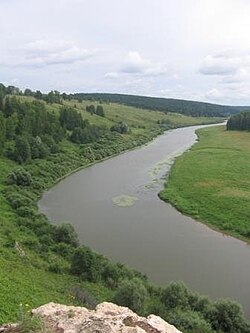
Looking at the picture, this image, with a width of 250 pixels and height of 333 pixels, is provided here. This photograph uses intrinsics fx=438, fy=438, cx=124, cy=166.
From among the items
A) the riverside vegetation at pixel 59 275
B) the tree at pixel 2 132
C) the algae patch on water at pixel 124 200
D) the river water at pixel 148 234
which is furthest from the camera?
the tree at pixel 2 132

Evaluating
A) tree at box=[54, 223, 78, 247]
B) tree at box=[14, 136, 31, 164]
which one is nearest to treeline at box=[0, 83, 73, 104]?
tree at box=[14, 136, 31, 164]

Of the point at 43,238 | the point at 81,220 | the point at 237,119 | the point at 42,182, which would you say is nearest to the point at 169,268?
the point at 43,238

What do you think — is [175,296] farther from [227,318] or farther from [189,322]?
[227,318]

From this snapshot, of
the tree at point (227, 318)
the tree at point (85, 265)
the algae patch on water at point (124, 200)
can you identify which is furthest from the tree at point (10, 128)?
the tree at point (227, 318)

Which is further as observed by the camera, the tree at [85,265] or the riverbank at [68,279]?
the tree at [85,265]

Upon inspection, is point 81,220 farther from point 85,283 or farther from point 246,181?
point 246,181

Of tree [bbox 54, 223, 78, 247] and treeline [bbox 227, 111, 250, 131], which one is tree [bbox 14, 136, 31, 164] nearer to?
tree [bbox 54, 223, 78, 247]

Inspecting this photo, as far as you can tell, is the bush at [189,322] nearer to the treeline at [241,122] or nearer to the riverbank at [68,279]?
the riverbank at [68,279]
